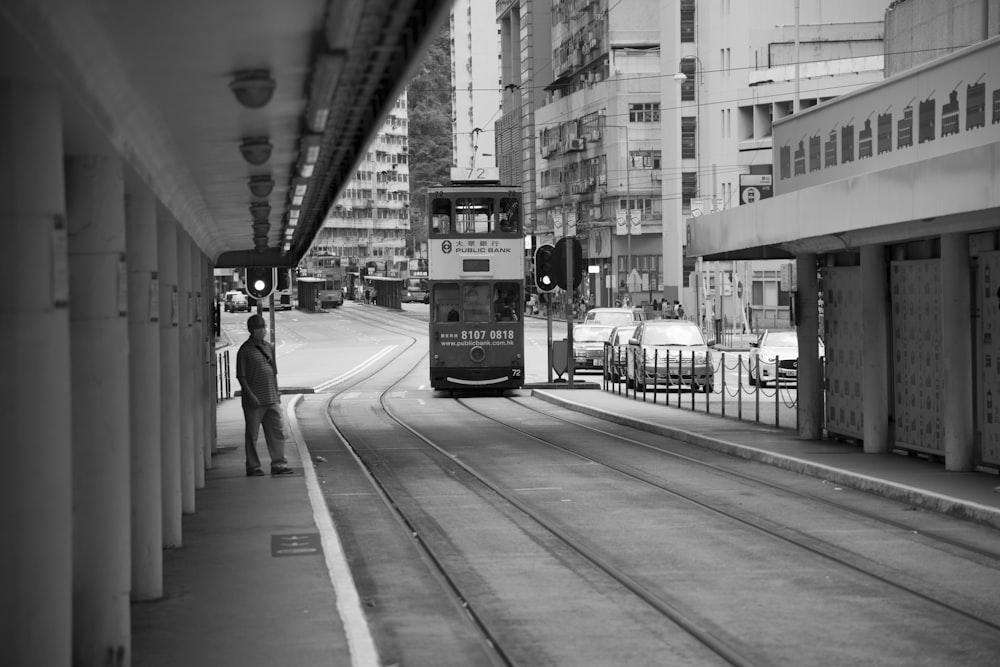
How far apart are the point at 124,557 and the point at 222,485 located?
9490mm

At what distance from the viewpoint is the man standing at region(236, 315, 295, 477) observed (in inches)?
724

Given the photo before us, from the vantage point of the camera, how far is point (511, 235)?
36.0 meters

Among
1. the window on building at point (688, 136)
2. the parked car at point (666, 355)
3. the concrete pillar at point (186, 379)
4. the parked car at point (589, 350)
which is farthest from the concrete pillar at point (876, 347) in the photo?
the window on building at point (688, 136)

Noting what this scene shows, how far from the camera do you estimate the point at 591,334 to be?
49.1 m

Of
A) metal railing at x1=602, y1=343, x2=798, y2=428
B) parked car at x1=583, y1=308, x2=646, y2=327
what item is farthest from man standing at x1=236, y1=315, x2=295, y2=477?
parked car at x1=583, y1=308, x2=646, y2=327

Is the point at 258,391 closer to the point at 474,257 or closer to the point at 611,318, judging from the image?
the point at 474,257

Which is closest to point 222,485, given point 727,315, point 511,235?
point 511,235

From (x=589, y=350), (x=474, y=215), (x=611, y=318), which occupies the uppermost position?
(x=474, y=215)

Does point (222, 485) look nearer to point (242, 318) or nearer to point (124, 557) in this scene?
point (124, 557)

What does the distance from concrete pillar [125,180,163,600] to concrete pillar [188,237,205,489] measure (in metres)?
5.20

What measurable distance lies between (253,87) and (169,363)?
491 cm

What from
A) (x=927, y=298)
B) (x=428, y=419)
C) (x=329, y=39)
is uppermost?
(x=329, y=39)

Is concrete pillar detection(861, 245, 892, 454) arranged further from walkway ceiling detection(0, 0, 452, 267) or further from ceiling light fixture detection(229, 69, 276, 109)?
ceiling light fixture detection(229, 69, 276, 109)

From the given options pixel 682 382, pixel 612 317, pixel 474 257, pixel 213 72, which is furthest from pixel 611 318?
pixel 213 72
